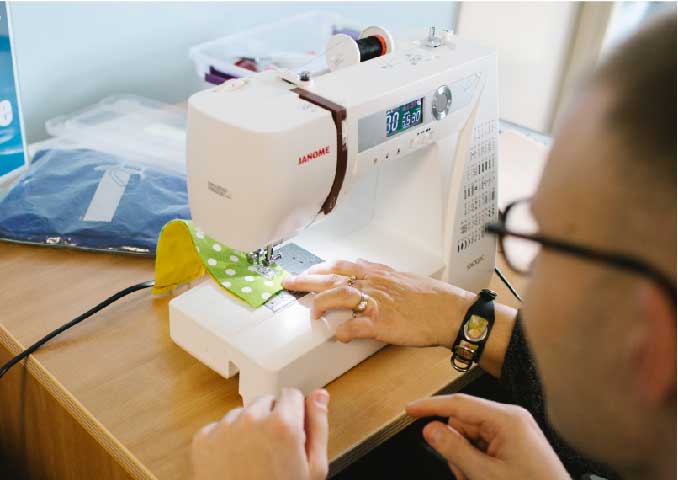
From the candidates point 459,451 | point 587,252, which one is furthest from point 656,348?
point 459,451

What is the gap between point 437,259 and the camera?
4.20 feet

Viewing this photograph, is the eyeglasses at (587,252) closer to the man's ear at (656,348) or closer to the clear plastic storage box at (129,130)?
the man's ear at (656,348)

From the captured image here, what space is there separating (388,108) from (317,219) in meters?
0.18

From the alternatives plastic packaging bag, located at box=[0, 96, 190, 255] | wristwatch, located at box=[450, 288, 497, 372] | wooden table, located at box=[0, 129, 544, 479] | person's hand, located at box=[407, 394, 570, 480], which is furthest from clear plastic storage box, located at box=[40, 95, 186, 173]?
person's hand, located at box=[407, 394, 570, 480]

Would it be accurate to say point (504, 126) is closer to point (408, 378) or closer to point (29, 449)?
point (408, 378)

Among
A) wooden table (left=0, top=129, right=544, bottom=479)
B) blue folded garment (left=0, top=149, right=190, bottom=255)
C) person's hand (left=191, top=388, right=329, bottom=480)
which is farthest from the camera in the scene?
blue folded garment (left=0, top=149, right=190, bottom=255)

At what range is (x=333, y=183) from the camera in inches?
41.1

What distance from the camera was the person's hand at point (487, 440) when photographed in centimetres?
97

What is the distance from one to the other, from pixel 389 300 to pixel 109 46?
1.05 m

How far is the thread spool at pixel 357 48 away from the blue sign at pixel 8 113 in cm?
65

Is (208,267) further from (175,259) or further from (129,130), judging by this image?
(129,130)

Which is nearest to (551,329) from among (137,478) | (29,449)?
(137,478)

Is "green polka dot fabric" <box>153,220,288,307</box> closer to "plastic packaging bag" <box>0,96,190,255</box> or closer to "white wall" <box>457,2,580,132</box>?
"plastic packaging bag" <box>0,96,190,255</box>

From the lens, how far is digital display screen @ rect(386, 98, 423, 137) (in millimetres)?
1073
